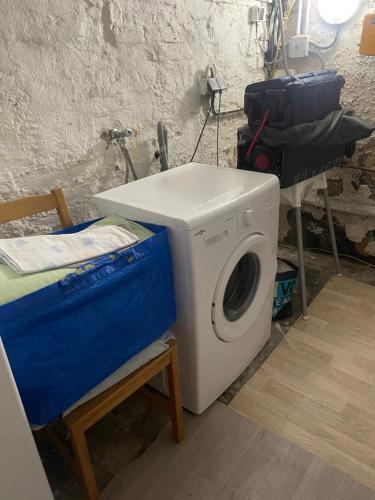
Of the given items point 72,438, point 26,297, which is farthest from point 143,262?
point 72,438

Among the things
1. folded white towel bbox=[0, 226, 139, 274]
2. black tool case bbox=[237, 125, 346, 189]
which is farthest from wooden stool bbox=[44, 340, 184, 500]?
black tool case bbox=[237, 125, 346, 189]

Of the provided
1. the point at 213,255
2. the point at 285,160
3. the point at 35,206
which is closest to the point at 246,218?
the point at 213,255

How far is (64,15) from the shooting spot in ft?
4.14

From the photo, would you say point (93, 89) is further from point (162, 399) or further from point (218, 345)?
point (162, 399)

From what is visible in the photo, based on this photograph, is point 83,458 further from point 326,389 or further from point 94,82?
point 94,82

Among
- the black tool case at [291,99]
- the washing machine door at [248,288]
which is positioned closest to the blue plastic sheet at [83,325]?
the washing machine door at [248,288]

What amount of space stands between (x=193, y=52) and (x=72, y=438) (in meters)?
1.80

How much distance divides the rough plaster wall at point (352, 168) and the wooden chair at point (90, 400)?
171 cm

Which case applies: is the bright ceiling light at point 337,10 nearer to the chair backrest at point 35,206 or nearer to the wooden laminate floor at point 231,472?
the chair backrest at point 35,206

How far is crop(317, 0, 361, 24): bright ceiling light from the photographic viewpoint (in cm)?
194

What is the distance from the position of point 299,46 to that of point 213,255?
5.63 ft

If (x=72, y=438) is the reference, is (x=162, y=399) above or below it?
below

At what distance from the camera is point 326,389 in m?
1.54

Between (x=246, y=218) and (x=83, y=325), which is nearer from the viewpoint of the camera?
(x=83, y=325)
